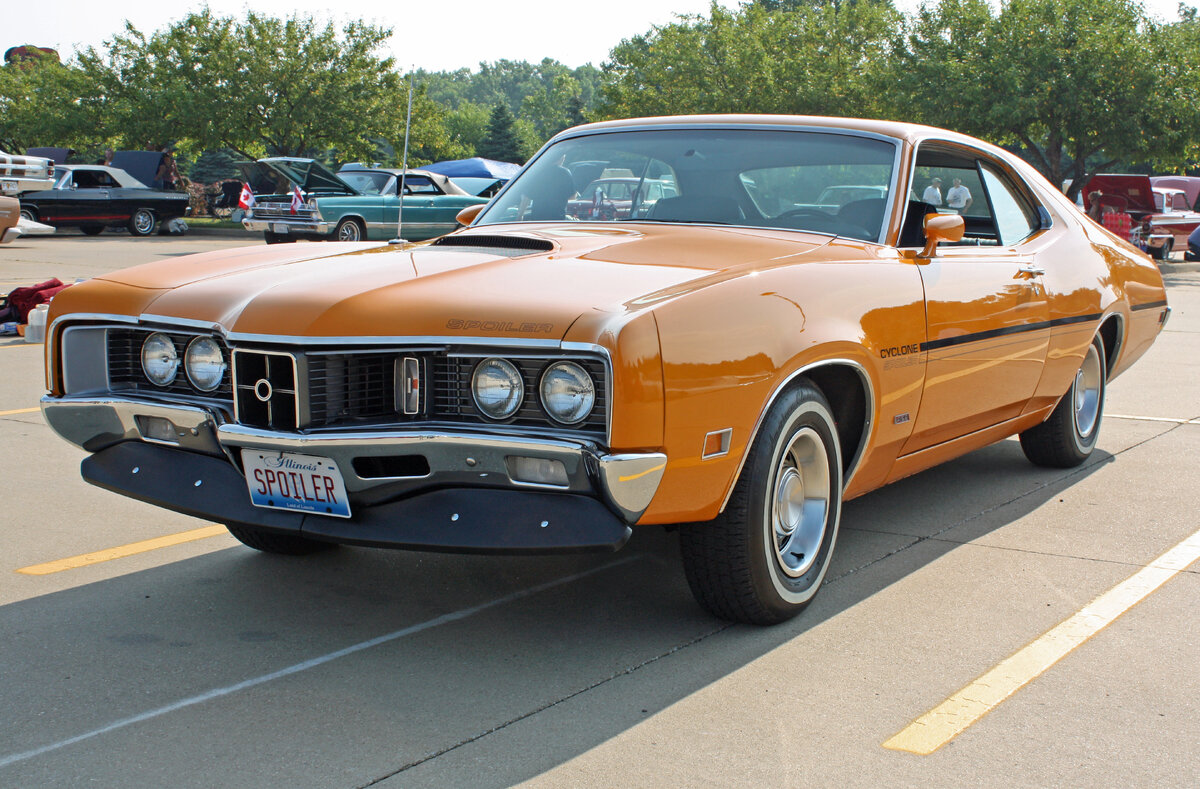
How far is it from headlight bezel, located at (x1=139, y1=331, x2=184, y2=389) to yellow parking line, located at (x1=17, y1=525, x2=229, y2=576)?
1016 mm

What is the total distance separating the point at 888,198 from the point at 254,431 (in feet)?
7.99

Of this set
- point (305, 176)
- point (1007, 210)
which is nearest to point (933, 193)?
point (1007, 210)

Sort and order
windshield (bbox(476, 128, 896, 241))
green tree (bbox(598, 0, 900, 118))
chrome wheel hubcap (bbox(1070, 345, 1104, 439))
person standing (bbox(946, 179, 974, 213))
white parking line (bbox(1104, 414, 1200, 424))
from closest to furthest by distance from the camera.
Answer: windshield (bbox(476, 128, 896, 241)) < person standing (bbox(946, 179, 974, 213)) < chrome wheel hubcap (bbox(1070, 345, 1104, 439)) < white parking line (bbox(1104, 414, 1200, 424)) < green tree (bbox(598, 0, 900, 118))

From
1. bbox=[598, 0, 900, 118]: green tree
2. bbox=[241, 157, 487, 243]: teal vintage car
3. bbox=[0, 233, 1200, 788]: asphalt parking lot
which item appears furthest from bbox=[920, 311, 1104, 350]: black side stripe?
bbox=[598, 0, 900, 118]: green tree

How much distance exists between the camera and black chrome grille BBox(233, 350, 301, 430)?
3.15 m

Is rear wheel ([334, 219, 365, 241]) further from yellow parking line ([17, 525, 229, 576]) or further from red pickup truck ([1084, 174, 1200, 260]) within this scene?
yellow parking line ([17, 525, 229, 576])

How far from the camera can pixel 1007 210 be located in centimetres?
527

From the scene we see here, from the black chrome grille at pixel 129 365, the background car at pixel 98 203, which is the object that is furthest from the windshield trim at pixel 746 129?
the background car at pixel 98 203

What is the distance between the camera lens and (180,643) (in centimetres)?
347

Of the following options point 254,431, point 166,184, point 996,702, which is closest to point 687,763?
point 996,702

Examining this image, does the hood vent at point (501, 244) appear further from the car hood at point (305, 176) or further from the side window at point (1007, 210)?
the car hood at point (305, 176)

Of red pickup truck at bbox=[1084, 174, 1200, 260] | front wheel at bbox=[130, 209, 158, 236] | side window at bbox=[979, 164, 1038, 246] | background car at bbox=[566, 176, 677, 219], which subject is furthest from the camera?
front wheel at bbox=[130, 209, 158, 236]

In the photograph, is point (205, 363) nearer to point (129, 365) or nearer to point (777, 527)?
point (129, 365)

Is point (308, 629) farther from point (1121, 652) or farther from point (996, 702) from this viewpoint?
point (1121, 652)
